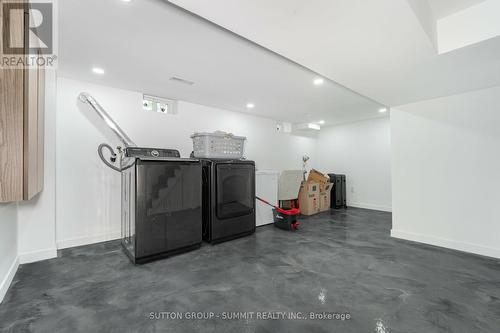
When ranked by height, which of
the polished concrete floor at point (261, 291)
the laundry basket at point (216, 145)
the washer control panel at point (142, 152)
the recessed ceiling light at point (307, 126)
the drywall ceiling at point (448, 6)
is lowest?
the polished concrete floor at point (261, 291)

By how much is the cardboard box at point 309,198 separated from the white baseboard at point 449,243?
1.88 m

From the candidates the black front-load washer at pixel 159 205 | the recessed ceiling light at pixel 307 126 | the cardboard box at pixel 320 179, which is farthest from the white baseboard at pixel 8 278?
the recessed ceiling light at pixel 307 126

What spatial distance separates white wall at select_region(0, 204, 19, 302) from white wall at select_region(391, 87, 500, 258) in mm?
5040

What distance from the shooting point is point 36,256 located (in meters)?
2.53

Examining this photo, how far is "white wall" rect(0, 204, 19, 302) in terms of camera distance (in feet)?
6.25

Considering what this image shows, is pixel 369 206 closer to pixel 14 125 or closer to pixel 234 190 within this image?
pixel 234 190

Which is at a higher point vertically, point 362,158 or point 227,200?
point 362,158

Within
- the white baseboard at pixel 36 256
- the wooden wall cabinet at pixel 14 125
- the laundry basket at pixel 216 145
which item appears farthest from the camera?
the laundry basket at pixel 216 145

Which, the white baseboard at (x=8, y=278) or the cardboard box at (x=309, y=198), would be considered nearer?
the white baseboard at (x=8, y=278)

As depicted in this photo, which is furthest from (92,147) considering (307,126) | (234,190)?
(307,126)

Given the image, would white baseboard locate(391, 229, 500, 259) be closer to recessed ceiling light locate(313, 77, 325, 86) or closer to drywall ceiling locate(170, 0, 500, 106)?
drywall ceiling locate(170, 0, 500, 106)

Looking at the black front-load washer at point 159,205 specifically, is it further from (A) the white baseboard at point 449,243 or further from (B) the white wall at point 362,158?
(B) the white wall at point 362,158

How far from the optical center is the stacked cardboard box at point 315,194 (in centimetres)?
511

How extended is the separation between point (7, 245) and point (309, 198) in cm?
500
